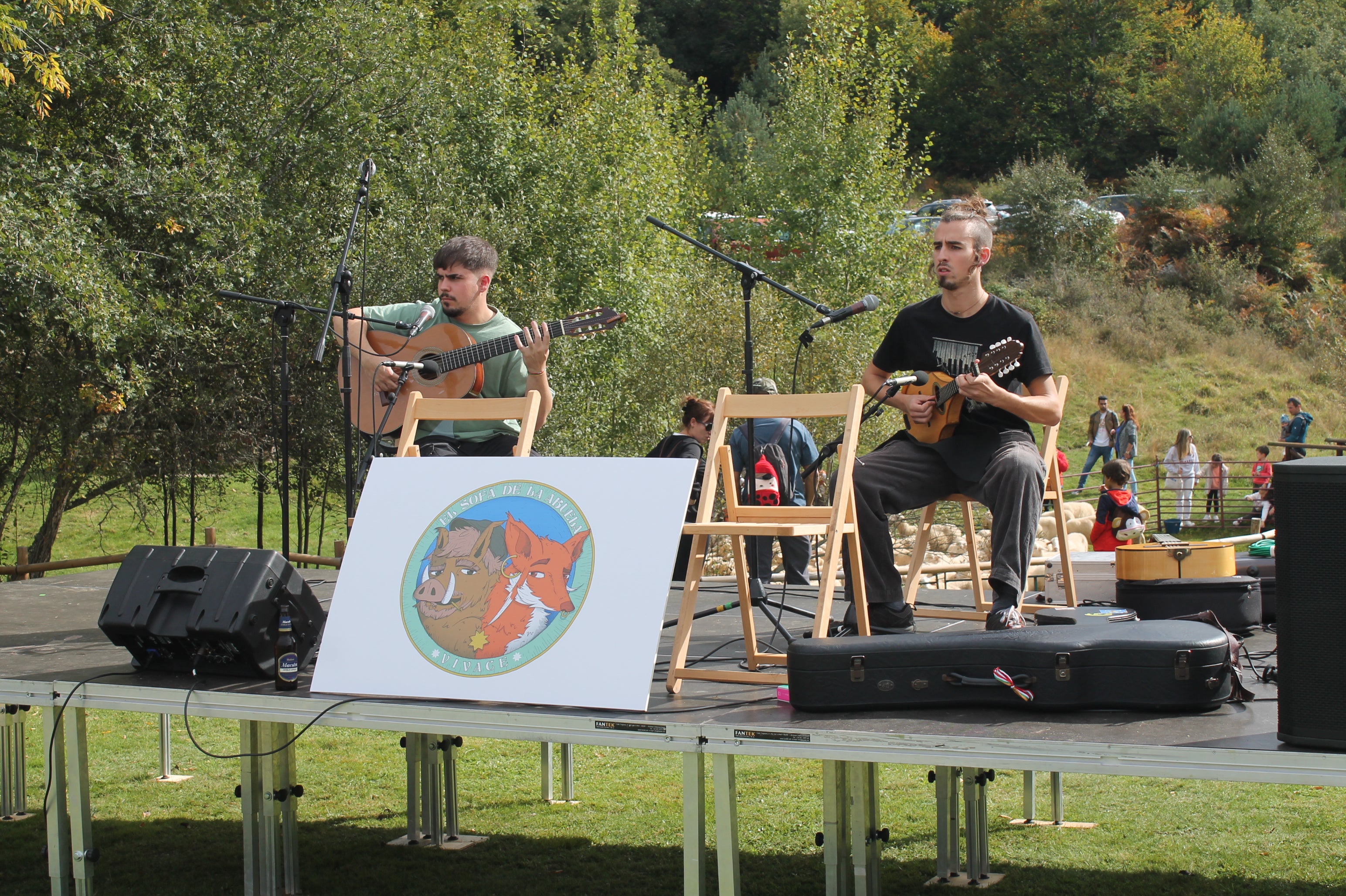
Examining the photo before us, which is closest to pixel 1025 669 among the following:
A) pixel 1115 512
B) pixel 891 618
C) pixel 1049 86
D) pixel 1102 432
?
pixel 891 618

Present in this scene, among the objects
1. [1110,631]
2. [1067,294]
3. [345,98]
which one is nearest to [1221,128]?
[1067,294]

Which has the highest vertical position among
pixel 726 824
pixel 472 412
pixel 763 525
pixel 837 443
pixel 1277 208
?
pixel 1277 208

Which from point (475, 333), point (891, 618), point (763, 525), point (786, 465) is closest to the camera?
point (763, 525)

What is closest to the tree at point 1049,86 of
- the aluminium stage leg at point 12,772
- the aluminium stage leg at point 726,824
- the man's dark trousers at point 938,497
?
the man's dark trousers at point 938,497

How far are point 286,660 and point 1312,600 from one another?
8.41 feet

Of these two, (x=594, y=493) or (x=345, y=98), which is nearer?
(x=594, y=493)

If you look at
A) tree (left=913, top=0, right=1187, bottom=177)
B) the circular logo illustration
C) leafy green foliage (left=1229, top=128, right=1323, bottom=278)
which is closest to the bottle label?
the circular logo illustration

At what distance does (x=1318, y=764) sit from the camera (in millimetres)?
2416

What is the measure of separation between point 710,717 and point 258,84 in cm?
1007

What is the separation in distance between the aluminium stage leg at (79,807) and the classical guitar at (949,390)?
9.20ft

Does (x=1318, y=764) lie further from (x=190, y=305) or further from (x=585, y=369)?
(x=585, y=369)

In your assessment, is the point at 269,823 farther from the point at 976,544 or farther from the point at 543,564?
the point at 976,544

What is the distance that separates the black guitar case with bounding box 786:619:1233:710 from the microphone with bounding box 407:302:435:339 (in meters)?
1.95

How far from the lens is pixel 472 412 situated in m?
3.99
